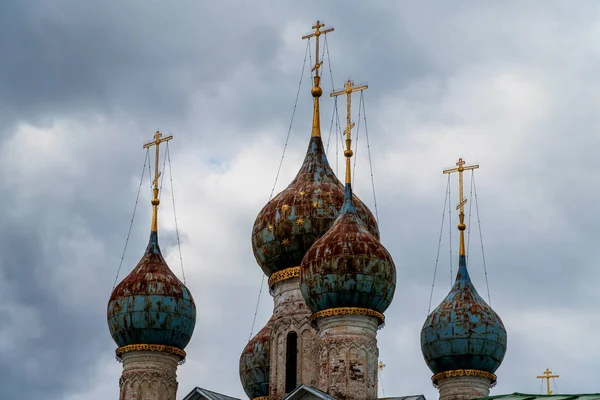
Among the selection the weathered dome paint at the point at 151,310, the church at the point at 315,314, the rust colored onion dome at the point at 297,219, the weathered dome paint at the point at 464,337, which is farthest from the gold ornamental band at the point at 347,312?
the weathered dome paint at the point at 464,337

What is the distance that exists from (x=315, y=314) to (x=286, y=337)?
2.43m

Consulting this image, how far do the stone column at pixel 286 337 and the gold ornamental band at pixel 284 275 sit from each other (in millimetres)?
70

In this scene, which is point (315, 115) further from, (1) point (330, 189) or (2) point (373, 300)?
(2) point (373, 300)

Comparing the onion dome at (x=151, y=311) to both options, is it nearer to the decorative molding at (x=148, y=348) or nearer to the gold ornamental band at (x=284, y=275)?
the decorative molding at (x=148, y=348)

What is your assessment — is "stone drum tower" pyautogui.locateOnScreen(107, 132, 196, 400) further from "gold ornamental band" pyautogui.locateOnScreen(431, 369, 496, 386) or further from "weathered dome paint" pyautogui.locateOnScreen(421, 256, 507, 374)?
"gold ornamental band" pyautogui.locateOnScreen(431, 369, 496, 386)

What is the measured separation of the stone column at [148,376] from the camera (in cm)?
3781

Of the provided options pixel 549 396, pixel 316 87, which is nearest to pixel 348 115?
pixel 316 87

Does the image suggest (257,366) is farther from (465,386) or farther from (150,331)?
(465,386)

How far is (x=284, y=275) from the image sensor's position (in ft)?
126

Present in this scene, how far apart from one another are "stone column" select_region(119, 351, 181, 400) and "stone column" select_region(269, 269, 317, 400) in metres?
2.59

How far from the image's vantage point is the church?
35.0 meters

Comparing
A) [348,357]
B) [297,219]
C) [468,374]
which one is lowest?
[348,357]

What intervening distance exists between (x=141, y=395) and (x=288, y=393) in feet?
13.2

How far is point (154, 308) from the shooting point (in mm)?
38344
